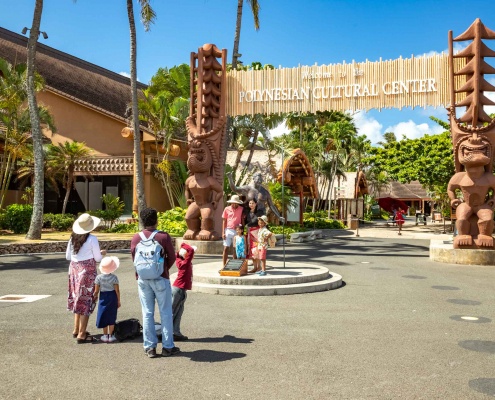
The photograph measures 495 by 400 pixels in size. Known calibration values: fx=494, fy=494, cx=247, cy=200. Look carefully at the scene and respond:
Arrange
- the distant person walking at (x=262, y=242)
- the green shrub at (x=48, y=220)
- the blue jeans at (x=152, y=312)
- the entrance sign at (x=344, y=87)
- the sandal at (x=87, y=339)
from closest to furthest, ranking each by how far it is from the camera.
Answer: the blue jeans at (x=152, y=312) → the sandal at (x=87, y=339) → the distant person walking at (x=262, y=242) → the entrance sign at (x=344, y=87) → the green shrub at (x=48, y=220)

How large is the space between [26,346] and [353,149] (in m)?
55.8

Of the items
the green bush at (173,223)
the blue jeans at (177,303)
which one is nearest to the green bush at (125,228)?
the green bush at (173,223)

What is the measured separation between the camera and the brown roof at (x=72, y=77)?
3133cm

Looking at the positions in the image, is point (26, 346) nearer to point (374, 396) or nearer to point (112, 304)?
point (112, 304)

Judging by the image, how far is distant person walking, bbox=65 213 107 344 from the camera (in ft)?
20.3

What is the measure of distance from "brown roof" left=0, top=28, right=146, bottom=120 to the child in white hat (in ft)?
77.9

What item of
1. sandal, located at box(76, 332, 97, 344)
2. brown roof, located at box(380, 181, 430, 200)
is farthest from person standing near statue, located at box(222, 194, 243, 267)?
brown roof, located at box(380, 181, 430, 200)

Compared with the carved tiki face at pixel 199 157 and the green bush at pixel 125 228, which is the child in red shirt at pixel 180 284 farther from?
the green bush at pixel 125 228

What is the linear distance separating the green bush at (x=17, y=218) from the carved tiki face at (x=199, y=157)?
33.4 feet

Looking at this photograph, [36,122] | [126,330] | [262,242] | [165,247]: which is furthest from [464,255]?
[36,122]

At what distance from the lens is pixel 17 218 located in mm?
22312

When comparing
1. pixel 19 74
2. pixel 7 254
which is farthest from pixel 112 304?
pixel 19 74

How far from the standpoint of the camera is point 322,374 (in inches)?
196

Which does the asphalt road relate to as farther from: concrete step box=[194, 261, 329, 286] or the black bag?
concrete step box=[194, 261, 329, 286]
